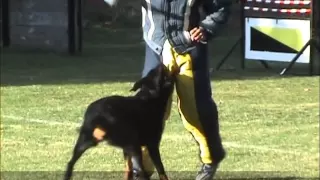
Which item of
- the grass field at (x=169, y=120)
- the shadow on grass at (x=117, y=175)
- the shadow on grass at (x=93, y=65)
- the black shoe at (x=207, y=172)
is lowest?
the shadow on grass at (x=93, y=65)

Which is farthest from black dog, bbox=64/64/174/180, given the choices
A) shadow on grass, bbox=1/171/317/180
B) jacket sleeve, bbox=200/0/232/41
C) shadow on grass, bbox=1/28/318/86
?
shadow on grass, bbox=1/28/318/86

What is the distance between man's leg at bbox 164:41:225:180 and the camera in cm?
648

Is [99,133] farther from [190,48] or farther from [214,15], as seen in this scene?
[214,15]

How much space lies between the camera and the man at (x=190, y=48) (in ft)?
21.0

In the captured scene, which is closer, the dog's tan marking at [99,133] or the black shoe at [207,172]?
the dog's tan marking at [99,133]

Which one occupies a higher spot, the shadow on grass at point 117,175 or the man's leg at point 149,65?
the man's leg at point 149,65

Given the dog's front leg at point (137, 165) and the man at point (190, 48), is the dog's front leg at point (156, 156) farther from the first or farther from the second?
the man at point (190, 48)

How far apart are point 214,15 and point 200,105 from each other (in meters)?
0.65

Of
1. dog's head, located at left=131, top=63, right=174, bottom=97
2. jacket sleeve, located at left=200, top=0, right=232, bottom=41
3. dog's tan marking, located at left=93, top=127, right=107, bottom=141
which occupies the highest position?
jacket sleeve, located at left=200, top=0, right=232, bottom=41

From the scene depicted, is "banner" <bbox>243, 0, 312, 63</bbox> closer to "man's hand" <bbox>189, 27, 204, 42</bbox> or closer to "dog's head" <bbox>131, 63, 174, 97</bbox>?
"man's hand" <bbox>189, 27, 204, 42</bbox>

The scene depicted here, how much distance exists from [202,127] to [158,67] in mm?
748

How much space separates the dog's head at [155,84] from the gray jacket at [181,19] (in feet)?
1.36

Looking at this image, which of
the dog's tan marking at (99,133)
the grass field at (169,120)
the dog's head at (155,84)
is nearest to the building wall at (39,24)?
the grass field at (169,120)

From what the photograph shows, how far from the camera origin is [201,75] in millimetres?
6547
